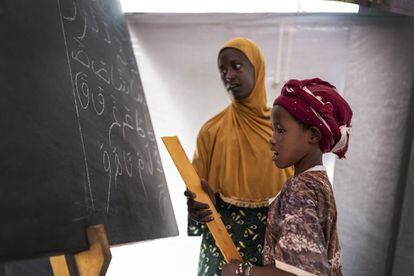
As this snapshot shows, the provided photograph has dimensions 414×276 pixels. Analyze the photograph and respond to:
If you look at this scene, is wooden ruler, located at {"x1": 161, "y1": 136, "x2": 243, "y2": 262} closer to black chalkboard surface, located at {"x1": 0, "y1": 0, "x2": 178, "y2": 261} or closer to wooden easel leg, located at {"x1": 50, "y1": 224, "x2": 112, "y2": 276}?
black chalkboard surface, located at {"x1": 0, "y1": 0, "x2": 178, "y2": 261}

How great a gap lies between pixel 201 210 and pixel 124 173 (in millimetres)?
231

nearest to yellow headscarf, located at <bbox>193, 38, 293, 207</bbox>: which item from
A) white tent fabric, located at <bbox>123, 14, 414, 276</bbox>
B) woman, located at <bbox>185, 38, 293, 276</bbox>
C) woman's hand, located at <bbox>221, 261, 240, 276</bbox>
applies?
woman, located at <bbox>185, 38, 293, 276</bbox>

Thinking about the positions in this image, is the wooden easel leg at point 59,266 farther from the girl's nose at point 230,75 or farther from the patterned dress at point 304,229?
the girl's nose at point 230,75

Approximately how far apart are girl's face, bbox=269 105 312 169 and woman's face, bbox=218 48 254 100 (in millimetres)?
452

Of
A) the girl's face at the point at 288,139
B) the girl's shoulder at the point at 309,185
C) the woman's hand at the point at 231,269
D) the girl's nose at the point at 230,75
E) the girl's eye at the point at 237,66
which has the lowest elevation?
the woman's hand at the point at 231,269

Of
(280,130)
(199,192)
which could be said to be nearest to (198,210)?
(199,192)

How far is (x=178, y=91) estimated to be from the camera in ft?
6.84

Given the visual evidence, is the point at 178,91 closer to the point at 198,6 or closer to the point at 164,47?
the point at 164,47

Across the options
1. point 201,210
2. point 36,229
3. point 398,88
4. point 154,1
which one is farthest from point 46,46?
point 398,88

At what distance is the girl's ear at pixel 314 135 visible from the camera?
822 millimetres

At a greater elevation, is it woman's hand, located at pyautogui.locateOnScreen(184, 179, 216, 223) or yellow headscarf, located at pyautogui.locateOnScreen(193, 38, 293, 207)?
yellow headscarf, located at pyautogui.locateOnScreen(193, 38, 293, 207)

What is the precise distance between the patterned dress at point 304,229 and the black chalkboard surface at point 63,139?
1.12ft

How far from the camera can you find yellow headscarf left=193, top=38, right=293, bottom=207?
1247mm

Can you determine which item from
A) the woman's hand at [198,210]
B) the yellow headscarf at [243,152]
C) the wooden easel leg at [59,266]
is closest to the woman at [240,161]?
the yellow headscarf at [243,152]
